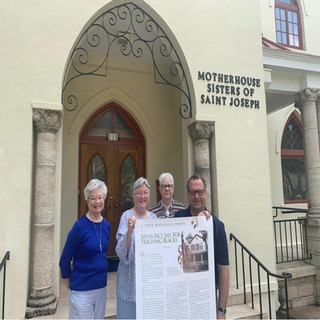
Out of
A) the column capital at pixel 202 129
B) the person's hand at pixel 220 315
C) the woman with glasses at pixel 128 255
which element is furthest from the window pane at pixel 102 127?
the person's hand at pixel 220 315

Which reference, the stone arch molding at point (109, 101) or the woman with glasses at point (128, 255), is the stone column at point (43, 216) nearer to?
the woman with glasses at point (128, 255)

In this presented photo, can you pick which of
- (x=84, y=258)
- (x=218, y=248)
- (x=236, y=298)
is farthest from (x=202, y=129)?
(x=84, y=258)

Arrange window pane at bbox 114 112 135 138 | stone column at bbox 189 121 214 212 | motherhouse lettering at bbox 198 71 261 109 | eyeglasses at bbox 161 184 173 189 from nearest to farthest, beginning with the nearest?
eyeglasses at bbox 161 184 173 189 < stone column at bbox 189 121 214 212 < motherhouse lettering at bbox 198 71 261 109 < window pane at bbox 114 112 135 138

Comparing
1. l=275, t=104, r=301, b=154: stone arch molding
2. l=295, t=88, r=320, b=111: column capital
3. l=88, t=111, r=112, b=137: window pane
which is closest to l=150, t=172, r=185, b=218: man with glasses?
l=88, t=111, r=112, b=137: window pane

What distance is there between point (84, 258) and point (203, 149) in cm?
257

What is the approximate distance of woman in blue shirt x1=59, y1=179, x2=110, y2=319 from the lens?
2027 mm

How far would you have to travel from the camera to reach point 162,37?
4.25 metres

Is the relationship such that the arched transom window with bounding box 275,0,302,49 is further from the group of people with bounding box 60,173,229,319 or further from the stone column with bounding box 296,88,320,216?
the group of people with bounding box 60,173,229,319

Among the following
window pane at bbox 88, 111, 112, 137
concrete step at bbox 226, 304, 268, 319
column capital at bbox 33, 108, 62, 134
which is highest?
window pane at bbox 88, 111, 112, 137

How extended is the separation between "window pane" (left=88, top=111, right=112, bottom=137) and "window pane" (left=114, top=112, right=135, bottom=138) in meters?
0.13

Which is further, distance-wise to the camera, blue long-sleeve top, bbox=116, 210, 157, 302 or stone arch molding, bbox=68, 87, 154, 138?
stone arch molding, bbox=68, 87, 154, 138

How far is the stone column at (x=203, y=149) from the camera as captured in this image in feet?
13.3

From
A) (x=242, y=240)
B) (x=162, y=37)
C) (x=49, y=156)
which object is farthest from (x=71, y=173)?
(x=242, y=240)

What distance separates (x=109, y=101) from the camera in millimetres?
5840
